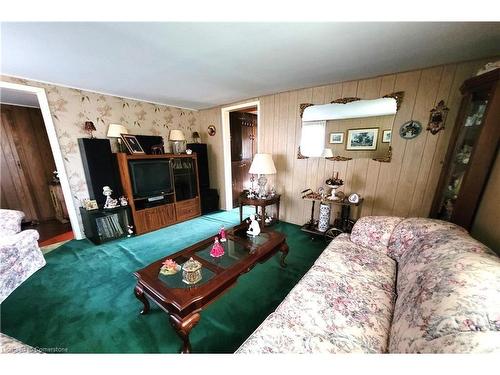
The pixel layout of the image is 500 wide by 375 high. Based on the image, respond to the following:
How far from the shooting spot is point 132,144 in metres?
2.92

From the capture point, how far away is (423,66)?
1870 millimetres

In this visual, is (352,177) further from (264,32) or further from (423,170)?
(264,32)

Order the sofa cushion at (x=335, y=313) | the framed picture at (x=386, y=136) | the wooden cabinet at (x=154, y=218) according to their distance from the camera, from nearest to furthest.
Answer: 1. the sofa cushion at (x=335, y=313)
2. the framed picture at (x=386, y=136)
3. the wooden cabinet at (x=154, y=218)

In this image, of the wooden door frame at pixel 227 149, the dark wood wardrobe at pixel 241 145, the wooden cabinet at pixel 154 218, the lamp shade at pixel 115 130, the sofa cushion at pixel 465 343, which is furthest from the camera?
the dark wood wardrobe at pixel 241 145

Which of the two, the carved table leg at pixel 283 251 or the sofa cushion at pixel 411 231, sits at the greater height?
the sofa cushion at pixel 411 231

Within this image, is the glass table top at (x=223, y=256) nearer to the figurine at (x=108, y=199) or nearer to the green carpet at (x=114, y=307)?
the green carpet at (x=114, y=307)

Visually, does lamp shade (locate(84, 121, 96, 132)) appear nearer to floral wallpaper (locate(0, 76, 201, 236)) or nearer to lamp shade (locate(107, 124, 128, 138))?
floral wallpaper (locate(0, 76, 201, 236))

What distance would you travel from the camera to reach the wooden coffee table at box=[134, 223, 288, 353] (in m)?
1.06

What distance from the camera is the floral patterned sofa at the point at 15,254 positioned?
1621 millimetres

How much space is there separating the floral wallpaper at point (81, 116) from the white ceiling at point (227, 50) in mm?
235

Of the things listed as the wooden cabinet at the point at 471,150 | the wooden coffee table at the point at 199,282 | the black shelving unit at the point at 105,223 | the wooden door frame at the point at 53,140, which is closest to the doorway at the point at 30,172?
the wooden door frame at the point at 53,140

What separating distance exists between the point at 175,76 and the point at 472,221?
3.19 metres

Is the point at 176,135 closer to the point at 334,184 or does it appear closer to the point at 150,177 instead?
the point at 150,177

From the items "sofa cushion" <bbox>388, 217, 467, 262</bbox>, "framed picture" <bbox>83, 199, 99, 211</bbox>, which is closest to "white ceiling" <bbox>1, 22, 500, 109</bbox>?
"sofa cushion" <bbox>388, 217, 467, 262</bbox>
